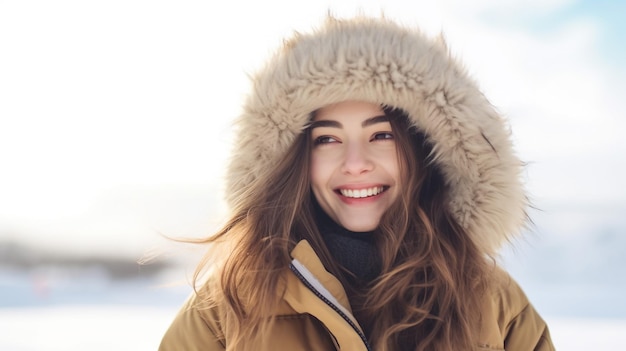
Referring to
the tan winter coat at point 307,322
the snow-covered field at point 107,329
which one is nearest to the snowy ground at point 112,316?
the snow-covered field at point 107,329

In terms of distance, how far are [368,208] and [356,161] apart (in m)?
0.16

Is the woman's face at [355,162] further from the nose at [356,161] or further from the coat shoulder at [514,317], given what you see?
the coat shoulder at [514,317]

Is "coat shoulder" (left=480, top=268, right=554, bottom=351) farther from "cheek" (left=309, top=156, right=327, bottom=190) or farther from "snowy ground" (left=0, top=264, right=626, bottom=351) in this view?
"snowy ground" (left=0, top=264, right=626, bottom=351)

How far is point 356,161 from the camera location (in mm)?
1968

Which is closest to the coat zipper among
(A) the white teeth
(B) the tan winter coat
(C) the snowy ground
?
(B) the tan winter coat

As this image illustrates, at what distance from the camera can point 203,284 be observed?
6.52ft

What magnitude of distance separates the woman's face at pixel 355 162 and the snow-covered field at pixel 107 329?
2.98 m

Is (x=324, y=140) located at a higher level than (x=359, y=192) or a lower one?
higher

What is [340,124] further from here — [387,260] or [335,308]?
[335,308]

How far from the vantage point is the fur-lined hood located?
1924 mm

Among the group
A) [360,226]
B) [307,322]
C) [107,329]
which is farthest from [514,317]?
[107,329]

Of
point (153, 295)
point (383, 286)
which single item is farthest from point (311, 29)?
point (153, 295)

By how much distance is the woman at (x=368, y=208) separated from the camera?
6.20 ft

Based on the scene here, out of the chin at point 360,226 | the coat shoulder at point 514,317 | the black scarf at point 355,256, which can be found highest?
the chin at point 360,226
